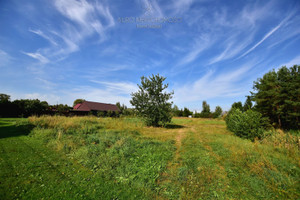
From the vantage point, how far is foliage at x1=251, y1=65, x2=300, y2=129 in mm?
14008

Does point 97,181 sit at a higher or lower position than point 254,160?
lower

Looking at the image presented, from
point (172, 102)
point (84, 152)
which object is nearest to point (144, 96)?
point (172, 102)

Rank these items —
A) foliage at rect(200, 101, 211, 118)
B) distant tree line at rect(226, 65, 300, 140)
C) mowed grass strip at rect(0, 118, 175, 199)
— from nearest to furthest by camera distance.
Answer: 1. mowed grass strip at rect(0, 118, 175, 199)
2. distant tree line at rect(226, 65, 300, 140)
3. foliage at rect(200, 101, 211, 118)

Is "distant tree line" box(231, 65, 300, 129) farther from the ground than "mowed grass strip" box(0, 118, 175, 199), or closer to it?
farther from the ground

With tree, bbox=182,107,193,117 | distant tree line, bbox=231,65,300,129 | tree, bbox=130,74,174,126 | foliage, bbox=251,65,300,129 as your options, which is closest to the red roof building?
tree, bbox=130,74,174,126

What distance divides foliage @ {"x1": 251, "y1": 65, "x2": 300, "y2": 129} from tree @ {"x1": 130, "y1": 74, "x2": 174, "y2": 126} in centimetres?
1310

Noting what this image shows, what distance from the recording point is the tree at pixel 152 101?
16.0m

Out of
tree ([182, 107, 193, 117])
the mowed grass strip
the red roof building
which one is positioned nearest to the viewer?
the mowed grass strip

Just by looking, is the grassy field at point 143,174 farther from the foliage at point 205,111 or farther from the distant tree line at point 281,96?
the foliage at point 205,111

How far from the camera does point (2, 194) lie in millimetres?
3047

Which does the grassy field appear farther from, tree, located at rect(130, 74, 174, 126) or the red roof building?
the red roof building

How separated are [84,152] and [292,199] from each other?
8027mm

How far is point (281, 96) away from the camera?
47.1 feet

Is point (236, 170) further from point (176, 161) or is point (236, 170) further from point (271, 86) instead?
point (271, 86)
